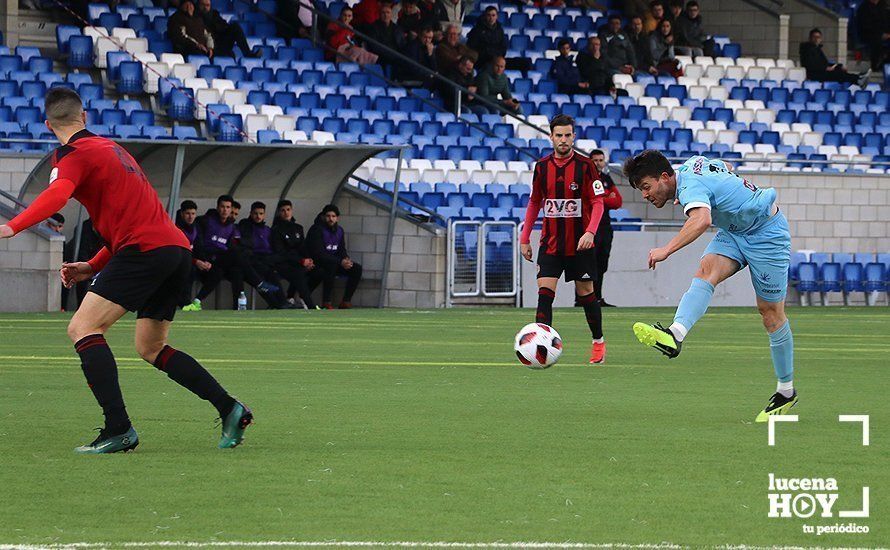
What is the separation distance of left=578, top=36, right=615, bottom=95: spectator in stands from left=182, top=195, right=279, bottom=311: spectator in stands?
10857 mm

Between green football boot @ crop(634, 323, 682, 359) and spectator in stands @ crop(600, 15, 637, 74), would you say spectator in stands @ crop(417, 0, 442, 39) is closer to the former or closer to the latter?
spectator in stands @ crop(600, 15, 637, 74)

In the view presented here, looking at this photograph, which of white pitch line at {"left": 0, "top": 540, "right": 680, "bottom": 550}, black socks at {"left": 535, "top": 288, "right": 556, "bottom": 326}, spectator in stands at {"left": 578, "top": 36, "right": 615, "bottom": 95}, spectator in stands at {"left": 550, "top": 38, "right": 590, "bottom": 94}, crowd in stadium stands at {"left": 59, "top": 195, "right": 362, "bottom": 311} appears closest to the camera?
white pitch line at {"left": 0, "top": 540, "right": 680, "bottom": 550}

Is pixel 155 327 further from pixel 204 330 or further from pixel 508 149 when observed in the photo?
pixel 508 149

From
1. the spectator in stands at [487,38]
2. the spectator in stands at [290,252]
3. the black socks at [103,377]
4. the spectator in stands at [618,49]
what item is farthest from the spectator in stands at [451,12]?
the black socks at [103,377]

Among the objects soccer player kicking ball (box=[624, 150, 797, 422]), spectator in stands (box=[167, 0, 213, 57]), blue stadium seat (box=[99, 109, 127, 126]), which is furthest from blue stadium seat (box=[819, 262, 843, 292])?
soccer player kicking ball (box=[624, 150, 797, 422])

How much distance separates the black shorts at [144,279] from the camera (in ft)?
24.0

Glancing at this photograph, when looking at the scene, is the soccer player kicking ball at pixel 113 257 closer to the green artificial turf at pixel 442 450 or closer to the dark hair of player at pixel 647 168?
the green artificial turf at pixel 442 450

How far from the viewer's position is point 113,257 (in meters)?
7.43

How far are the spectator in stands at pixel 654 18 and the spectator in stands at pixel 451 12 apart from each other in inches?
149

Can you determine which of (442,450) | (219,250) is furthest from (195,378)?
(219,250)

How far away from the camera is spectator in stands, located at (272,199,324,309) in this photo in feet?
71.4

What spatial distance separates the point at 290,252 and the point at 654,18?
1310 centimetres

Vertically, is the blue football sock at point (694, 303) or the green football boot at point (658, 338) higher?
the blue football sock at point (694, 303)

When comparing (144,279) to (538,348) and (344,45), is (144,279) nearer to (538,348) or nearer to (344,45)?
(538,348)
